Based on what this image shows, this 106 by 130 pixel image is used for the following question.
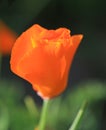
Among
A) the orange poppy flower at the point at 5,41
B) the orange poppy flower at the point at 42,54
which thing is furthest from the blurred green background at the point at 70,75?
the orange poppy flower at the point at 42,54

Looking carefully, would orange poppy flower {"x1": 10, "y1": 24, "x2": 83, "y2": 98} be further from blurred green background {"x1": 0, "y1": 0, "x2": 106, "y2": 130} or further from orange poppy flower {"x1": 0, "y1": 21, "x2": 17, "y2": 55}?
orange poppy flower {"x1": 0, "y1": 21, "x2": 17, "y2": 55}

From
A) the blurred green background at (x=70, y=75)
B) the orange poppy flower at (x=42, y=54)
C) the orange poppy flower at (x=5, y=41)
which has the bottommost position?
the blurred green background at (x=70, y=75)

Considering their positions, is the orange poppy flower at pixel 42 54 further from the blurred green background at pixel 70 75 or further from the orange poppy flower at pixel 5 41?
the orange poppy flower at pixel 5 41

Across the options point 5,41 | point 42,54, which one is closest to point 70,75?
point 5,41

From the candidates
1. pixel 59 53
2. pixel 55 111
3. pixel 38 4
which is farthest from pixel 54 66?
pixel 38 4

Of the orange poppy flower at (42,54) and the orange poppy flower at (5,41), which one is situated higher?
the orange poppy flower at (42,54)

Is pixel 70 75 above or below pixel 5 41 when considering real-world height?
below

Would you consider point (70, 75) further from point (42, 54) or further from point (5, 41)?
point (42, 54)
